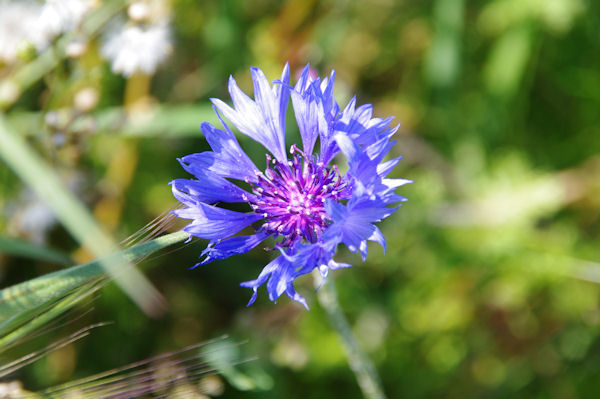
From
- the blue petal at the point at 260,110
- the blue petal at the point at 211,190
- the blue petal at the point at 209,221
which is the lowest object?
the blue petal at the point at 209,221

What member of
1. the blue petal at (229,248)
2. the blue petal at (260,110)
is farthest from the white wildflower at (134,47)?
the blue petal at (229,248)

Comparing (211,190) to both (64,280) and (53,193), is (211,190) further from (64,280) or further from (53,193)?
(53,193)

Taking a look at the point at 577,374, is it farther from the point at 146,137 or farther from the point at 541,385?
the point at 146,137

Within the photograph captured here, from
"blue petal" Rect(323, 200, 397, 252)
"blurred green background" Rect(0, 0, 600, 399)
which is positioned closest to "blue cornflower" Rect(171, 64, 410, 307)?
"blue petal" Rect(323, 200, 397, 252)

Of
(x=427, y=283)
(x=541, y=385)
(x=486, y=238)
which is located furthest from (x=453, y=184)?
(x=541, y=385)

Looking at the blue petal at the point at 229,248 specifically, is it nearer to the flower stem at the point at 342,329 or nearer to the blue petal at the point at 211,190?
Result: the blue petal at the point at 211,190

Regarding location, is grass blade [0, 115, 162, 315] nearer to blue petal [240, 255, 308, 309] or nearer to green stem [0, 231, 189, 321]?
green stem [0, 231, 189, 321]
